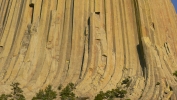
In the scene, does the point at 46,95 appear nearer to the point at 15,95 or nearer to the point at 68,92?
the point at 68,92

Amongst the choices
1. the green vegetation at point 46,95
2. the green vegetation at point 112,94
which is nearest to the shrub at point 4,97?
the green vegetation at point 46,95

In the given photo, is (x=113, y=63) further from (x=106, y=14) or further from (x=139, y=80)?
(x=106, y=14)

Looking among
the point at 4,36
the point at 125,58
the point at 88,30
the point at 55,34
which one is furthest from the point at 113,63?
the point at 4,36

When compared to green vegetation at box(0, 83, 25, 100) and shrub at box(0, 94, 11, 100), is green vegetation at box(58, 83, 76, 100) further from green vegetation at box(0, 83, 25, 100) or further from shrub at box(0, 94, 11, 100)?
shrub at box(0, 94, 11, 100)

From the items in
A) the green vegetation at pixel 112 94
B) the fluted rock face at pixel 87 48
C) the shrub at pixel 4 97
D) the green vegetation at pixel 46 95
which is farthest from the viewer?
the fluted rock face at pixel 87 48

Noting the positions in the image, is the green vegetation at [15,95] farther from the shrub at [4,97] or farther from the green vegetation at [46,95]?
the green vegetation at [46,95]

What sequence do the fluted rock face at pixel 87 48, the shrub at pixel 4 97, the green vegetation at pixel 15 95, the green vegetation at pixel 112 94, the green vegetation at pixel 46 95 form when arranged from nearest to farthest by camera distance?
the shrub at pixel 4 97
the green vegetation at pixel 46 95
the green vegetation at pixel 15 95
the green vegetation at pixel 112 94
the fluted rock face at pixel 87 48
